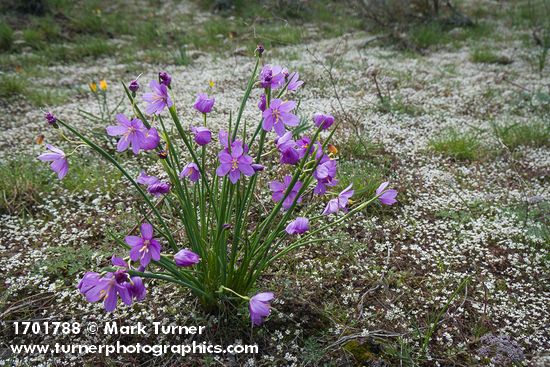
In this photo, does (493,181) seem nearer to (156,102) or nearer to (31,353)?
(156,102)

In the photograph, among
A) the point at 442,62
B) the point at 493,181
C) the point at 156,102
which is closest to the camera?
→ the point at 156,102

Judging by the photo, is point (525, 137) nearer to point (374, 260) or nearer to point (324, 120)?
point (374, 260)

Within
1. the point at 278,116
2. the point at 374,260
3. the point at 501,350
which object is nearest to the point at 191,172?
the point at 278,116

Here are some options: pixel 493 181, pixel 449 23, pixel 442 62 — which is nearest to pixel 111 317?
pixel 493 181

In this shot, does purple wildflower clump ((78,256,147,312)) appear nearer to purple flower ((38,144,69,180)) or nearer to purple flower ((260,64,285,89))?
purple flower ((38,144,69,180))

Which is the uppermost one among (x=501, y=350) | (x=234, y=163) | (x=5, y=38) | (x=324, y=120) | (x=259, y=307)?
(x=5, y=38)
